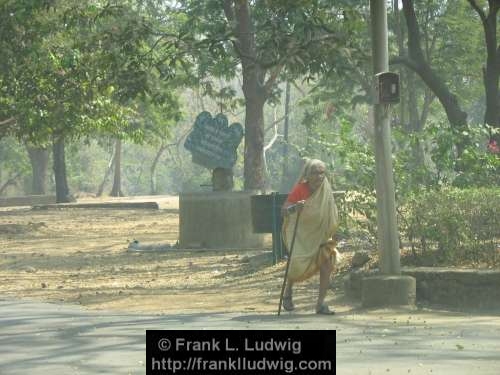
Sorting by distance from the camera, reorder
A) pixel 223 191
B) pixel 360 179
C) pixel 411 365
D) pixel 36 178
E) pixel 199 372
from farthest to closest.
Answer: pixel 36 178
pixel 223 191
pixel 360 179
pixel 411 365
pixel 199 372

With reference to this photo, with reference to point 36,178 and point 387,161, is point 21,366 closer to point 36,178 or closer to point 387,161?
point 387,161

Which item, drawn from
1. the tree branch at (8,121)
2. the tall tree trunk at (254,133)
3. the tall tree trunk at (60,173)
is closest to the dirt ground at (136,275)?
the tall tree trunk at (254,133)

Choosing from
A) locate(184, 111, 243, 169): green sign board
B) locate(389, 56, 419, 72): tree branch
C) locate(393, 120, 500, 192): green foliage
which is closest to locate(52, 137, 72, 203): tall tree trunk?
locate(184, 111, 243, 169): green sign board

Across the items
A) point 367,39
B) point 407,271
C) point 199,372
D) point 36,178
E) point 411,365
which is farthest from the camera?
point 36,178

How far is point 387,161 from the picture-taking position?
13.5m

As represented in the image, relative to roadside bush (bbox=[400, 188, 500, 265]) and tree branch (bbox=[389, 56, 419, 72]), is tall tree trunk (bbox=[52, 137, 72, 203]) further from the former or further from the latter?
roadside bush (bbox=[400, 188, 500, 265])

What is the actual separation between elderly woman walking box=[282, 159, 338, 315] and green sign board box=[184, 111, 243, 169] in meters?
10.3

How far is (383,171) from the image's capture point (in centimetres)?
1353

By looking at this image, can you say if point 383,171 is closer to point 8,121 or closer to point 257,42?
point 8,121

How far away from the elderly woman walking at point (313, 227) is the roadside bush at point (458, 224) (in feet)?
6.89

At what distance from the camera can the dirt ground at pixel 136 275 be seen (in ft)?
49.8

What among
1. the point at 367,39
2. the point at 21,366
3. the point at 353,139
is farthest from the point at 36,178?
the point at 21,366

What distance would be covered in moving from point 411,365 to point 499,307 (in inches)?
170

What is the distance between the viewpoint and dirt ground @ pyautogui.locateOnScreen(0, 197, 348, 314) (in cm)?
1519
